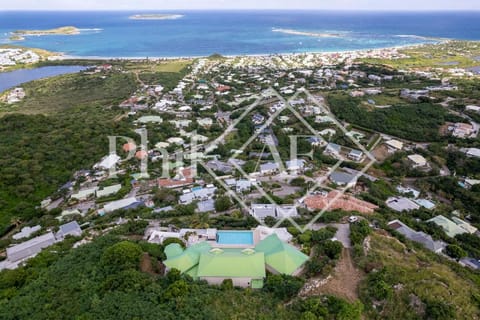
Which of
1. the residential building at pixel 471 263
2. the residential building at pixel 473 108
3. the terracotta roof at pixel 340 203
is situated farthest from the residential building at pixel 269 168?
the residential building at pixel 473 108

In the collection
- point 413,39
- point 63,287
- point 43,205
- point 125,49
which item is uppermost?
point 413,39

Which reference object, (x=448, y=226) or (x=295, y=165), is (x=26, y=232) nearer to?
(x=295, y=165)

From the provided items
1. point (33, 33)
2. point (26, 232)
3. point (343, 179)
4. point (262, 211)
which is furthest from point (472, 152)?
point (33, 33)

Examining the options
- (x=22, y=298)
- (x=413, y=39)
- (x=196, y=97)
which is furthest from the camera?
(x=413, y=39)

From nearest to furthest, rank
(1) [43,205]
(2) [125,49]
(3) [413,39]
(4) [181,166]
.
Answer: (1) [43,205] → (4) [181,166] → (2) [125,49] → (3) [413,39]

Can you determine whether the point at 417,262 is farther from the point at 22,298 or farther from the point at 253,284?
the point at 22,298

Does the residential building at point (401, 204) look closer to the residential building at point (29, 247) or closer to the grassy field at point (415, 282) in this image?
the grassy field at point (415, 282)

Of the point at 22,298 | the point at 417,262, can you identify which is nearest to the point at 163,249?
the point at 22,298

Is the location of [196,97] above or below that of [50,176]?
above
